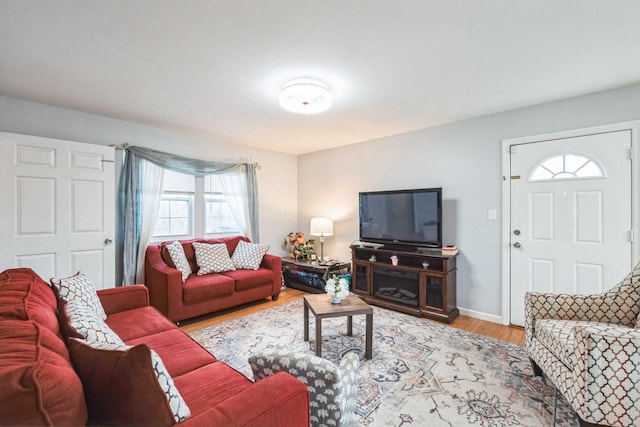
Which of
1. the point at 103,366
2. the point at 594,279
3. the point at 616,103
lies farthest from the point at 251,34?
the point at 594,279

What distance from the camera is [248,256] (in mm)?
4066

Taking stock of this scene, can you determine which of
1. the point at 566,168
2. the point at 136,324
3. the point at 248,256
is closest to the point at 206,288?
the point at 248,256

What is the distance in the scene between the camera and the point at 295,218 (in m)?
5.57

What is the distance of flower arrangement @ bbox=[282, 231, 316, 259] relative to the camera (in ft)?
15.9

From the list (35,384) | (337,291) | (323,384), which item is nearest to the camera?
(35,384)

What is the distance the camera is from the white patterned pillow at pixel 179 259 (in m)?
3.44

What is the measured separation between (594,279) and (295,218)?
418cm

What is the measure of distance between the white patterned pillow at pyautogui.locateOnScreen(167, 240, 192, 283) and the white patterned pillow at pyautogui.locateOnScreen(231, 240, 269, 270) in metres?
0.65

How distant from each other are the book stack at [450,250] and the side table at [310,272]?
5.08 feet

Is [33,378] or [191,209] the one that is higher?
[191,209]

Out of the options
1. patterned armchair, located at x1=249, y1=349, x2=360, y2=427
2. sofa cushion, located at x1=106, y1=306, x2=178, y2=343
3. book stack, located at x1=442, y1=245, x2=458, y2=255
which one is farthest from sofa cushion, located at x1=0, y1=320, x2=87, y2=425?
book stack, located at x1=442, y1=245, x2=458, y2=255

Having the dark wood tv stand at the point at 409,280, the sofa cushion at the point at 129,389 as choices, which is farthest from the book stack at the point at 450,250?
the sofa cushion at the point at 129,389

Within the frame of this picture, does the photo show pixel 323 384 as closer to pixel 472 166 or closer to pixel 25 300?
pixel 25 300

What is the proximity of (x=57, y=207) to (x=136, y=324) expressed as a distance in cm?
180
